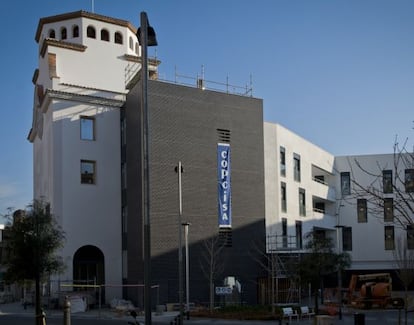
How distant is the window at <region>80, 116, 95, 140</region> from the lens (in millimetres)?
46094

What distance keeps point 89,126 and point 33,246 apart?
21.3m

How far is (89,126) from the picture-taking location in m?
46.4

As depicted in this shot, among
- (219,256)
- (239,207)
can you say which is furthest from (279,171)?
(219,256)

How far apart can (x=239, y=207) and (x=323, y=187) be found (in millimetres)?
17375

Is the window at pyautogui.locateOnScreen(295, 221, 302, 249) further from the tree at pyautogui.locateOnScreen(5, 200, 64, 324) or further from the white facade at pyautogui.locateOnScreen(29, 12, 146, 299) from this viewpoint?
the tree at pyautogui.locateOnScreen(5, 200, 64, 324)

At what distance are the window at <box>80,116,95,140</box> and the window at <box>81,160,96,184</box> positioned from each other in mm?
1734

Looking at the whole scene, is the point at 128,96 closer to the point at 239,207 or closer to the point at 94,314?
the point at 239,207

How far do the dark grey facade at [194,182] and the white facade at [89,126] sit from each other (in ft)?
4.57

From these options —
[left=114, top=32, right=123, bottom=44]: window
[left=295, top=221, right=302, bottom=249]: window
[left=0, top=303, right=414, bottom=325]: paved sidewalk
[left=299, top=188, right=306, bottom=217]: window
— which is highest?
[left=114, top=32, right=123, bottom=44]: window

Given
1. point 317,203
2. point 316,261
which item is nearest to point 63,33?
point 316,261

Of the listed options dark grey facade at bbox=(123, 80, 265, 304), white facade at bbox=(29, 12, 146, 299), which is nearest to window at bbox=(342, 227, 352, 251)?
dark grey facade at bbox=(123, 80, 265, 304)

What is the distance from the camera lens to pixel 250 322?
3247cm

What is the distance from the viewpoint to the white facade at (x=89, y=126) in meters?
44.8

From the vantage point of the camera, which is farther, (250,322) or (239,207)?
(239,207)
